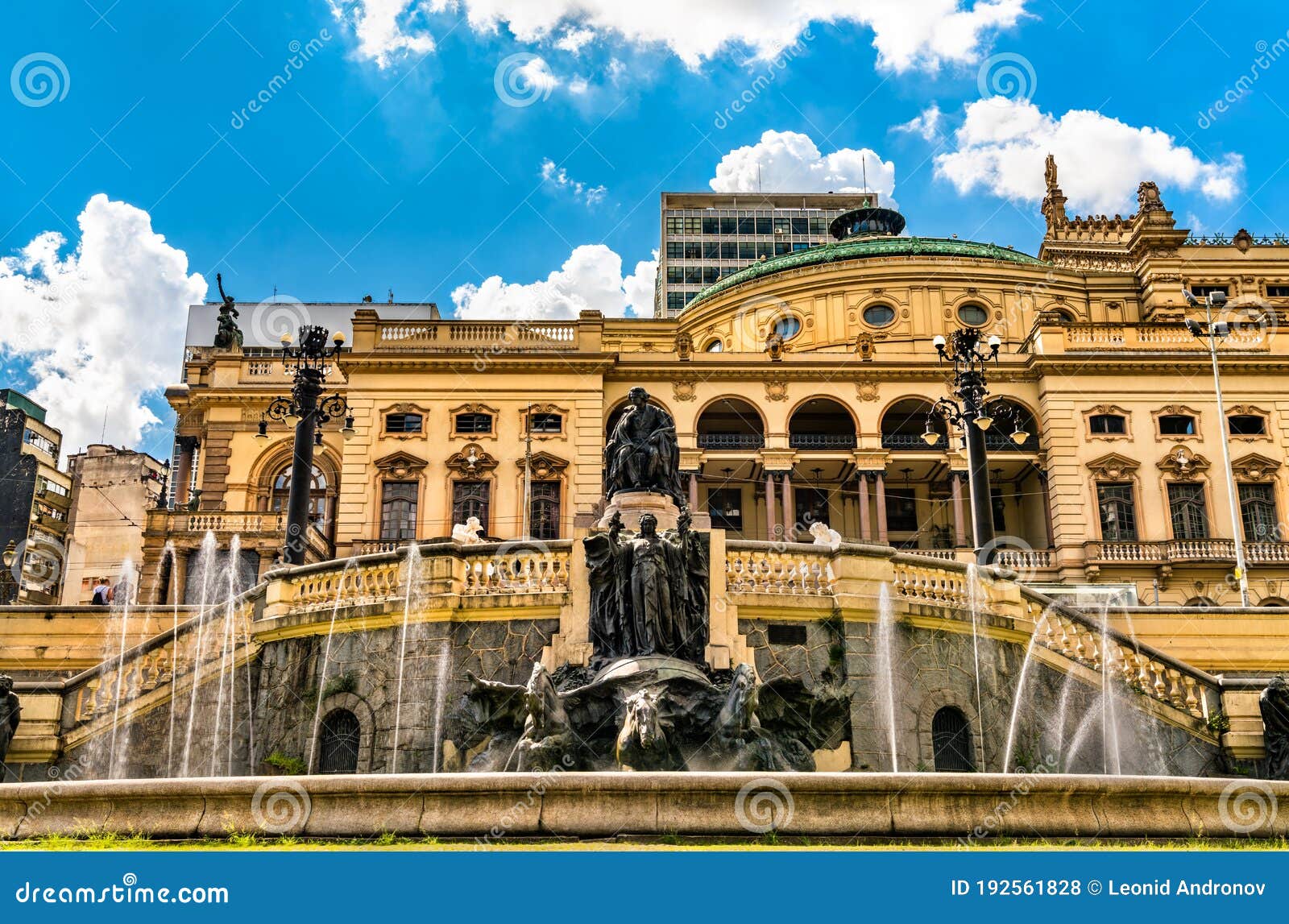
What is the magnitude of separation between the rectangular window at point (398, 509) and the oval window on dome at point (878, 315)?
23221 millimetres

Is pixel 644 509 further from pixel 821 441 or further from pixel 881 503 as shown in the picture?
pixel 821 441

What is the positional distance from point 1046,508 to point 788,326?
1595 centimetres

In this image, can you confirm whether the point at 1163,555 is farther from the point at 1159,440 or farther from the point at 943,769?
the point at 943,769

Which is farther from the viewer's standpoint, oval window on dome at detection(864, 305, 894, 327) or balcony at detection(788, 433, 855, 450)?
oval window on dome at detection(864, 305, 894, 327)

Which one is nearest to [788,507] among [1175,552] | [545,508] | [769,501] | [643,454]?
[769,501]

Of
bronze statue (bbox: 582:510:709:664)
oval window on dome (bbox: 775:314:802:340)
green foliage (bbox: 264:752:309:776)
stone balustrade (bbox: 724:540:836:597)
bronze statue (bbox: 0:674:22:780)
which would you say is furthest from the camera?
oval window on dome (bbox: 775:314:802:340)

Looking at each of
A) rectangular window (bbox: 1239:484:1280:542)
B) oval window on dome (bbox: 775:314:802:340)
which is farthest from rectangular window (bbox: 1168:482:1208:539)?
oval window on dome (bbox: 775:314:802:340)

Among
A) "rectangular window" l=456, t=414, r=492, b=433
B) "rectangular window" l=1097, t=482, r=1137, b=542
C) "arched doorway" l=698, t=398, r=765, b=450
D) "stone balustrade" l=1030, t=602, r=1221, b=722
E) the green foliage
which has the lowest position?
the green foliage

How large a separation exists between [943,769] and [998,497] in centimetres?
3297

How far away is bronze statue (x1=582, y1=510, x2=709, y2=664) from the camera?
15695 millimetres

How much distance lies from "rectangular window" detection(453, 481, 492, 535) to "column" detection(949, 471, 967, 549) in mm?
17752

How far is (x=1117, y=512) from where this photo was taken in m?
44.0

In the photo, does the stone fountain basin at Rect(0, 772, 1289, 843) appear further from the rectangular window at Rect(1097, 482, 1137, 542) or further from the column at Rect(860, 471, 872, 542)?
the rectangular window at Rect(1097, 482, 1137, 542)
